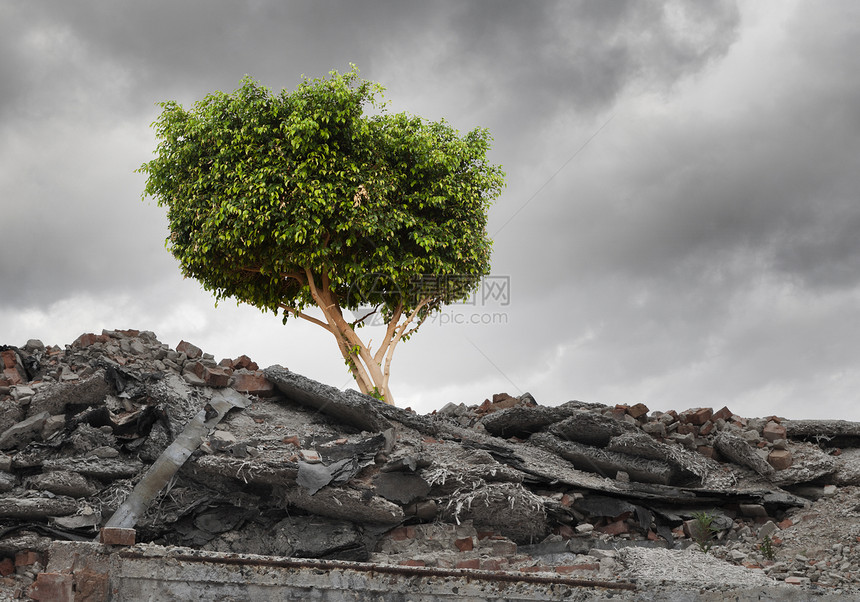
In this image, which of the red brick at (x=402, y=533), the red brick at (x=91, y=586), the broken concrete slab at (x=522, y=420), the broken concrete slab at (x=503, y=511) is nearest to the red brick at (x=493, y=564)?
the broken concrete slab at (x=503, y=511)

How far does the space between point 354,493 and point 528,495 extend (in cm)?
195

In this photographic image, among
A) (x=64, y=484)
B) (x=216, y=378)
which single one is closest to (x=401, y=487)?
(x=216, y=378)

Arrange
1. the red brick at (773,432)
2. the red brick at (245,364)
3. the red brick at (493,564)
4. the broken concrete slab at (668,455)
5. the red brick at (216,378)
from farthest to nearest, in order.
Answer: the red brick at (245,364)
the red brick at (773,432)
the red brick at (216,378)
the broken concrete slab at (668,455)
the red brick at (493,564)

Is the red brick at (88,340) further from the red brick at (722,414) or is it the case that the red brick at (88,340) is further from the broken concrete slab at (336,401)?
the red brick at (722,414)

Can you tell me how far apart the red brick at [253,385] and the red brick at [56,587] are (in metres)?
3.99

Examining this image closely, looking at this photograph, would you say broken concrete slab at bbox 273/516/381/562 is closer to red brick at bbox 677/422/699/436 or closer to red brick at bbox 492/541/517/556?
red brick at bbox 492/541/517/556

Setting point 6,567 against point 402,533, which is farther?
point 402,533

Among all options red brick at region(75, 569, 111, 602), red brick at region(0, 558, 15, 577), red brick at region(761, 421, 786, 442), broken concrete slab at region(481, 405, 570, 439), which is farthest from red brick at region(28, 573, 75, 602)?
red brick at region(761, 421, 786, 442)

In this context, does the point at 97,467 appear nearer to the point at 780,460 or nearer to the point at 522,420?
the point at 522,420

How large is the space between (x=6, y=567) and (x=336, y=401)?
3817 millimetres

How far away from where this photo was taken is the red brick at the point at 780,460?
29.0 feet

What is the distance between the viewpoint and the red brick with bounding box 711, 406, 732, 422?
10148 mm

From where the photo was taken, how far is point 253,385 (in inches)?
357

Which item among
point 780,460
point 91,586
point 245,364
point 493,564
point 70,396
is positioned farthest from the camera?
point 245,364
